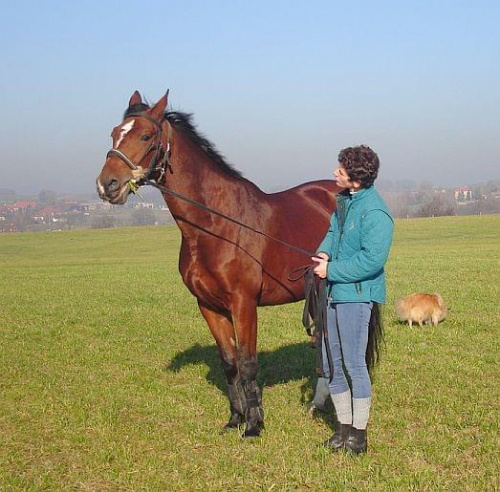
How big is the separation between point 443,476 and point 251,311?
2080 millimetres

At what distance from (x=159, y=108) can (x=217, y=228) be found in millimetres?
1170

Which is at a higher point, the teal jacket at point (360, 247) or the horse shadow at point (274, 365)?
the teal jacket at point (360, 247)

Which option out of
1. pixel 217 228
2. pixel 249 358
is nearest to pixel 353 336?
pixel 249 358

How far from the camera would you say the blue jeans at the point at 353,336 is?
476cm

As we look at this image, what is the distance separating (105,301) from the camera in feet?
52.1

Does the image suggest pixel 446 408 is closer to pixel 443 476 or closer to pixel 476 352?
pixel 443 476

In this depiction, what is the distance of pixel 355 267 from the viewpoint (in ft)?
15.1

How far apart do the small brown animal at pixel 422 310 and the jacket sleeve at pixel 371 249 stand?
614cm

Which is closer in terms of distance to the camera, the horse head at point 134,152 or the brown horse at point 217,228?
the horse head at point 134,152

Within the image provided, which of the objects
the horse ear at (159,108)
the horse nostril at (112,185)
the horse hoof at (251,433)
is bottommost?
the horse hoof at (251,433)

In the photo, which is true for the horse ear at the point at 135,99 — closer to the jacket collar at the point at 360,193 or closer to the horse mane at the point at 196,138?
the horse mane at the point at 196,138

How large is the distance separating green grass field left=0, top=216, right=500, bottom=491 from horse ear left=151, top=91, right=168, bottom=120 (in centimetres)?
288

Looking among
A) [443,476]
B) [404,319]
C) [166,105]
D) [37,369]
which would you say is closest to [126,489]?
[443,476]

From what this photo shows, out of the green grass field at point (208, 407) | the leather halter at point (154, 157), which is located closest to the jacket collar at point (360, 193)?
the leather halter at point (154, 157)
